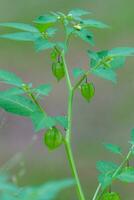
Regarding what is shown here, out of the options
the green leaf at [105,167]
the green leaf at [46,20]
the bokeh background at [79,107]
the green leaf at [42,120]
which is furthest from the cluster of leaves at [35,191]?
the bokeh background at [79,107]

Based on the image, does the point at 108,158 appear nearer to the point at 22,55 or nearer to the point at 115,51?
the point at 22,55

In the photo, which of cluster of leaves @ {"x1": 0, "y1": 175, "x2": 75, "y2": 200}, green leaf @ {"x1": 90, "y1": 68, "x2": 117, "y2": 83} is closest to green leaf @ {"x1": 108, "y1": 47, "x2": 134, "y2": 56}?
green leaf @ {"x1": 90, "y1": 68, "x2": 117, "y2": 83}

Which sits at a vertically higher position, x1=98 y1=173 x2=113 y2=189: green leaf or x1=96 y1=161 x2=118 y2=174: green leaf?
x1=98 y1=173 x2=113 y2=189: green leaf

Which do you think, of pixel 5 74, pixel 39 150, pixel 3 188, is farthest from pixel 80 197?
pixel 39 150

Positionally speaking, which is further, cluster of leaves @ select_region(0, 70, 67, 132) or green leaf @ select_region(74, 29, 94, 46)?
green leaf @ select_region(74, 29, 94, 46)

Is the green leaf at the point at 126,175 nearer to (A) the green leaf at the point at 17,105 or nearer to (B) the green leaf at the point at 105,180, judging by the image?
(B) the green leaf at the point at 105,180

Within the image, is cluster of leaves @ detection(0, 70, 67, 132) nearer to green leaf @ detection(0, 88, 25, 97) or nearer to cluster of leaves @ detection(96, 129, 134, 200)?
green leaf @ detection(0, 88, 25, 97)
